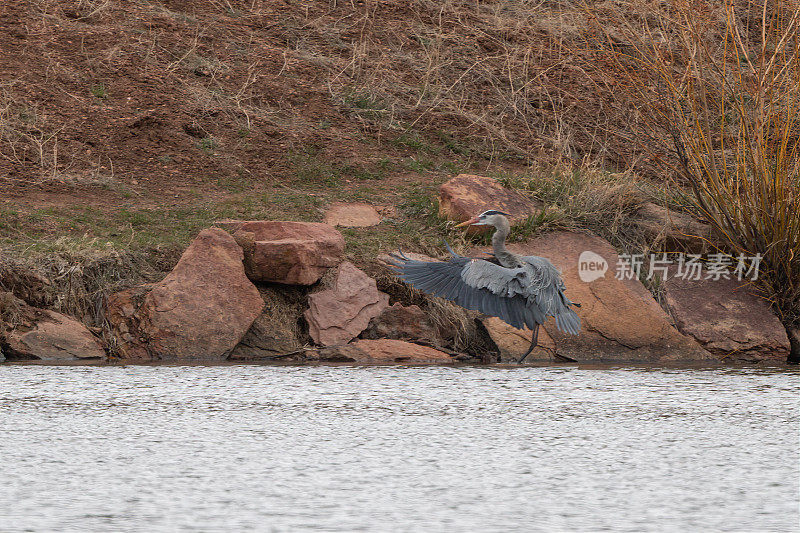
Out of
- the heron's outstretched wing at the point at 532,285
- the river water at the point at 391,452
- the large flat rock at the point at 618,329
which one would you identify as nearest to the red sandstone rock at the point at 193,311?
the river water at the point at 391,452

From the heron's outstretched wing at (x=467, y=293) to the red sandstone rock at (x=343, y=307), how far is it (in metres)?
0.40

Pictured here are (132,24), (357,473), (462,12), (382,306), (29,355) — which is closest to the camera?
(357,473)

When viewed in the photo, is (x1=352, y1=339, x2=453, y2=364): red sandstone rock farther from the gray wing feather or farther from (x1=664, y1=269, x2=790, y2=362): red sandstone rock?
(x1=664, y1=269, x2=790, y2=362): red sandstone rock

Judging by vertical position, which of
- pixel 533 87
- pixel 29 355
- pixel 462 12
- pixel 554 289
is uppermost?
pixel 462 12

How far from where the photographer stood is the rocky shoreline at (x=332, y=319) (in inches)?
232

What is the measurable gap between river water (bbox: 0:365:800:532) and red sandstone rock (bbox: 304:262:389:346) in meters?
1.12

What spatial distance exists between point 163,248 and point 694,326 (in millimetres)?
3498

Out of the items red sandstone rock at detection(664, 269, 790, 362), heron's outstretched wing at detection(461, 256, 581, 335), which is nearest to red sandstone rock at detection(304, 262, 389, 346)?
heron's outstretched wing at detection(461, 256, 581, 335)

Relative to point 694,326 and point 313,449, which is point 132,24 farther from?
point 313,449

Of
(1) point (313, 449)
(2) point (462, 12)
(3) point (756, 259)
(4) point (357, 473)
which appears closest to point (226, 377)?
(1) point (313, 449)

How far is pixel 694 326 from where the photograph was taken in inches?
268

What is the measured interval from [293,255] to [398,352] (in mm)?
898

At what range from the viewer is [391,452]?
3189mm

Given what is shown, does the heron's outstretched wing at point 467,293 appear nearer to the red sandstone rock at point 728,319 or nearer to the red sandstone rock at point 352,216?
the red sandstone rock at point 728,319
